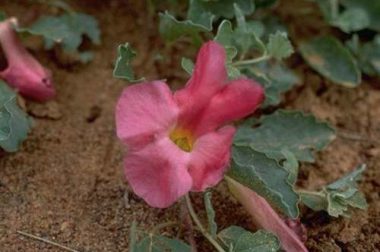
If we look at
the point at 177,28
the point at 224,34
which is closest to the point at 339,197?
the point at 224,34

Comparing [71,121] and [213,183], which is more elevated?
[213,183]

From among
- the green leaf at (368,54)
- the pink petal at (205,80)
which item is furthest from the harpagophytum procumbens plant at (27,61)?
the green leaf at (368,54)

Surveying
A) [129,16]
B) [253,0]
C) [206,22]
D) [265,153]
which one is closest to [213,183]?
[265,153]

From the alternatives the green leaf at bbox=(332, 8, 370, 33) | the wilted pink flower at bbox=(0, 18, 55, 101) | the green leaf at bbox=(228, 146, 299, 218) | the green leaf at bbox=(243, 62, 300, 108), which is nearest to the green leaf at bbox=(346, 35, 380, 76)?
the green leaf at bbox=(332, 8, 370, 33)

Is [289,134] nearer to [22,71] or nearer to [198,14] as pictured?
[198,14]

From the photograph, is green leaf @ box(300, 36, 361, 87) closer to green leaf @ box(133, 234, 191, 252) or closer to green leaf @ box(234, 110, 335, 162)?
green leaf @ box(234, 110, 335, 162)

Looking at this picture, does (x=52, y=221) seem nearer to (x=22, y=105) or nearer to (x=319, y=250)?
(x=22, y=105)

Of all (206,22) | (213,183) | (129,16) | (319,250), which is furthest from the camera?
(129,16)
